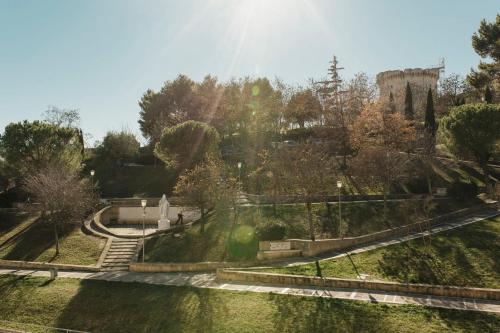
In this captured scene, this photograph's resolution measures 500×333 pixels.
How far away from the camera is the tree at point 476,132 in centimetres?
3491

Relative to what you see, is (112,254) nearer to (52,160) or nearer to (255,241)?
(255,241)

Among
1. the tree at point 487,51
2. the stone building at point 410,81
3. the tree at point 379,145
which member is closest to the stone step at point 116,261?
the tree at point 379,145

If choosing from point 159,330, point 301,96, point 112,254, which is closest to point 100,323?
point 159,330

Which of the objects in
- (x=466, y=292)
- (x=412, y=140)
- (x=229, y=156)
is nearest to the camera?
(x=466, y=292)

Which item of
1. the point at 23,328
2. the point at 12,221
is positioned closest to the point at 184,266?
the point at 23,328

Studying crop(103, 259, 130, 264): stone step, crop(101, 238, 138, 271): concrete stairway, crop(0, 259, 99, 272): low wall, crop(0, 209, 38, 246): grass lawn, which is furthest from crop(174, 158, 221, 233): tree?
crop(0, 209, 38, 246): grass lawn

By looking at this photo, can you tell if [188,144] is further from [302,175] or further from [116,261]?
[116,261]

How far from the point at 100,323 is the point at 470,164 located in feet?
135

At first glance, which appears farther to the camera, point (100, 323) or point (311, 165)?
point (311, 165)

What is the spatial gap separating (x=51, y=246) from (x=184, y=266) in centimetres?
1199

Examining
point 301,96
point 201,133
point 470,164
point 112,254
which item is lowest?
point 112,254

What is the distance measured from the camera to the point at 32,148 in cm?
3878

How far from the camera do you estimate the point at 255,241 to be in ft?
83.8

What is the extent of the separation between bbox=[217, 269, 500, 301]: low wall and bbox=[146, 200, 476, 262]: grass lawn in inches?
134
